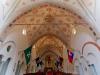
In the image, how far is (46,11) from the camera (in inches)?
541

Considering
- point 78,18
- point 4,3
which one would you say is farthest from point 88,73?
point 4,3

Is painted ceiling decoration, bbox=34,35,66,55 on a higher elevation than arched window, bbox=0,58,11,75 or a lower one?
higher

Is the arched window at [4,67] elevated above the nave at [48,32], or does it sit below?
below

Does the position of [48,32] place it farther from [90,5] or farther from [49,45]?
[90,5]

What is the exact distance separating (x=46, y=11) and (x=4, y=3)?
3208mm

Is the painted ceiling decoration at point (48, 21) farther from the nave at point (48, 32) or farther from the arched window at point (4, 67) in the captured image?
the arched window at point (4, 67)

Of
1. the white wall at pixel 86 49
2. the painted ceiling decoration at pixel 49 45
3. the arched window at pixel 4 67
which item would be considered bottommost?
the arched window at pixel 4 67

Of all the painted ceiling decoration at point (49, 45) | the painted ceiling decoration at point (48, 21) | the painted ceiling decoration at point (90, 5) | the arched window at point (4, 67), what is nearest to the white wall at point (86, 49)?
the painted ceiling decoration at point (48, 21)

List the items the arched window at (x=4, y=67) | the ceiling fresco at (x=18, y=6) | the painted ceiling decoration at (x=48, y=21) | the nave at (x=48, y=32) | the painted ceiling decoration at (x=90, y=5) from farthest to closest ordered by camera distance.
Result: the arched window at (x=4, y=67) < the painted ceiling decoration at (x=48, y=21) < the nave at (x=48, y=32) < the ceiling fresco at (x=18, y=6) < the painted ceiling decoration at (x=90, y=5)

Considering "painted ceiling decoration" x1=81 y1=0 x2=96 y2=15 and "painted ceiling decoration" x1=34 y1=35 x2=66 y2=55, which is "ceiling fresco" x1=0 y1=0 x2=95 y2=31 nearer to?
"painted ceiling decoration" x1=81 y1=0 x2=96 y2=15

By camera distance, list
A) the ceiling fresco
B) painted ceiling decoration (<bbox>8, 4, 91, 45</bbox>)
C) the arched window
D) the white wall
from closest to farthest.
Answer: the ceiling fresco, painted ceiling decoration (<bbox>8, 4, 91, 45</bbox>), the white wall, the arched window

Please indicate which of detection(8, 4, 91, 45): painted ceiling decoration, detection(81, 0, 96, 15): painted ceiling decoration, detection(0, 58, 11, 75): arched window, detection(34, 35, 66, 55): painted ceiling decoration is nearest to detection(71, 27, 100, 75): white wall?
detection(8, 4, 91, 45): painted ceiling decoration

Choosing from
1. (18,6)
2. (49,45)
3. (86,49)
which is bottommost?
(86,49)

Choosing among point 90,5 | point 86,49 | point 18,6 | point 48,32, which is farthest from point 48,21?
point 90,5
